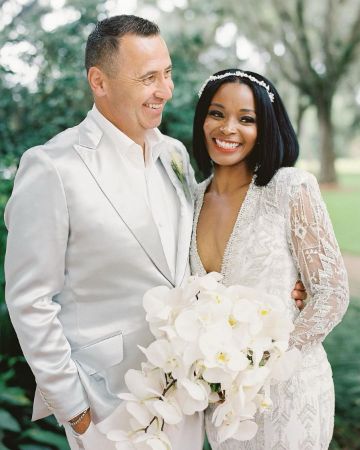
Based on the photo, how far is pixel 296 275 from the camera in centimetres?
209

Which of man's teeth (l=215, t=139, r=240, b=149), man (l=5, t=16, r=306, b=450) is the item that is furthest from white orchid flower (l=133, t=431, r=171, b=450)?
man's teeth (l=215, t=139, r=240, b=149)

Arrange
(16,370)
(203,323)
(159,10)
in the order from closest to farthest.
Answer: (203,323)
(16,370)
(159,10)

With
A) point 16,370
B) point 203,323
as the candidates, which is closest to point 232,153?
point 203,323

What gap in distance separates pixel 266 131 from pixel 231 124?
12 cm

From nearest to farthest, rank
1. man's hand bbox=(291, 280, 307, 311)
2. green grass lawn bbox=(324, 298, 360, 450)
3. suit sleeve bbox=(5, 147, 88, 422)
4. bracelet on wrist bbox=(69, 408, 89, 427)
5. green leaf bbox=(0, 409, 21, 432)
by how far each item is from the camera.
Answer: suit sleeve bbox=(5, 147, 88, 422), bracelet on wrist bbox=(69, 408, 89, 427), man's hand bbox=(291, 280, 307, 311), green leaf bbox=(0, 409, 21, 432), green grass lawn bbox=(324, 298, 360, 450)

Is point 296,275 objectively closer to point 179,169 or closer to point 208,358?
point 179,169

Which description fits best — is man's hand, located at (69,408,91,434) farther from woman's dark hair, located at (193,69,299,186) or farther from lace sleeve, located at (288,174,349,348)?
woman's dark hair, located at (193,69,299,186)

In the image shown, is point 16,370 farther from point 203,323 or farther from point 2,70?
point 203,323

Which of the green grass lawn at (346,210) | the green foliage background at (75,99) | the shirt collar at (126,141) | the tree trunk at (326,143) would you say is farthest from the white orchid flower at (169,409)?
the tree trunk at (326,143)

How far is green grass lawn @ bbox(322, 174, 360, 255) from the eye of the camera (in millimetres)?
4281

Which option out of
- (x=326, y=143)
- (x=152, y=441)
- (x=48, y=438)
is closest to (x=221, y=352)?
(x=152, y=441)

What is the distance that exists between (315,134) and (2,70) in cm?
217

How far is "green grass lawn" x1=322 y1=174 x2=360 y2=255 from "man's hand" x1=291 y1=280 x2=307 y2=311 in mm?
2278

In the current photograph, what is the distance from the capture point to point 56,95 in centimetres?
401
